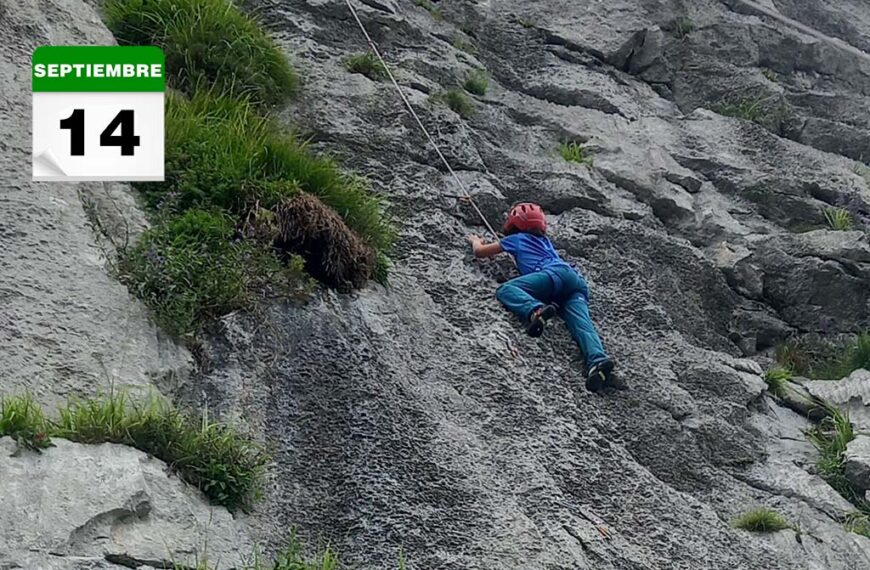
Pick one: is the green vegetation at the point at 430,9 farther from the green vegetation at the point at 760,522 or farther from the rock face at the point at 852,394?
the green vegetation at the point at 760,522

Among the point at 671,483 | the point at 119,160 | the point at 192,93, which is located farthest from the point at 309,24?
the point at 671,483

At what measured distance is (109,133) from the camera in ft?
23.8

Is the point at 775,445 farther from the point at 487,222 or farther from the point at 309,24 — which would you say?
the point at 309,24

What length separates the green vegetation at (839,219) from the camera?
36.8ft

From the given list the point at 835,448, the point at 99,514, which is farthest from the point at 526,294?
the point at 99,514

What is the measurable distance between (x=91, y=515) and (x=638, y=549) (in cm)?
325

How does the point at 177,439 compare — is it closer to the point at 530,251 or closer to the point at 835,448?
the point at 530,251

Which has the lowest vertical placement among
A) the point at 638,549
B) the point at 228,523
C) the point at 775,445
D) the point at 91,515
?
the point at 775,445

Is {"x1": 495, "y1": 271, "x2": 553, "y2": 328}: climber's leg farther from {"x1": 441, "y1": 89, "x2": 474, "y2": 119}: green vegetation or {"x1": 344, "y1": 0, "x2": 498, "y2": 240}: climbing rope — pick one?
{"x1": 441, "y1": 89, "x2": 474, "y2": 119}: green vegetation

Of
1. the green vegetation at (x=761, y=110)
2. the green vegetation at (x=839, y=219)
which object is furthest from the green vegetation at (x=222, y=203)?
the green vegetation at (x=761, y=110)

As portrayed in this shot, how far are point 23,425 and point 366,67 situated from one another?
20.1 ft

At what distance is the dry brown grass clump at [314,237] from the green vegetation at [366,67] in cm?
319

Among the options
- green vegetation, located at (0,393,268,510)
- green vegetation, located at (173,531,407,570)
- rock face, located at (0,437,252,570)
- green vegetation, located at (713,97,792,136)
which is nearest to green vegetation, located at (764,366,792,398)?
green vegetation, located at (713,97,792,136)

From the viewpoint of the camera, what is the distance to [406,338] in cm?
731
